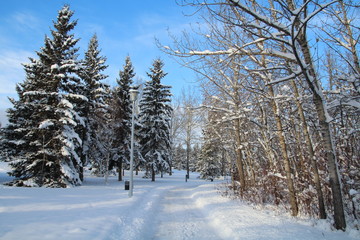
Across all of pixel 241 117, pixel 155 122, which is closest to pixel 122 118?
pixel 155 122

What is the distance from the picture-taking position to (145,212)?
7309 mm

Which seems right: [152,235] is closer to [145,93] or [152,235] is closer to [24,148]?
[24,148]

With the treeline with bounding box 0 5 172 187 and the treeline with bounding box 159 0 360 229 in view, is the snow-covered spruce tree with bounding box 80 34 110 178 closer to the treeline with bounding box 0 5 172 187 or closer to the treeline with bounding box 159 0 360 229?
the treeline with bounding box 0 5 172 187

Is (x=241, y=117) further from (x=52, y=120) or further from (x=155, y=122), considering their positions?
(x=155, y=122)

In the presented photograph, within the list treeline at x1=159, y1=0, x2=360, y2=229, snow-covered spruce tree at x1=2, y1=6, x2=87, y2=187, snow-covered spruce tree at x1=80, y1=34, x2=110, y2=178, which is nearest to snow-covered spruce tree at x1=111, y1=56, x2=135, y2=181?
snow-covered spruce tree at x1=80, y1=34, x2=110, y2=178

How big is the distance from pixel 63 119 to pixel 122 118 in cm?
930

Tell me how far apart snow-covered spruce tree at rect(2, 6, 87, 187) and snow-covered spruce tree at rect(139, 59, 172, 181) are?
33.1 feet

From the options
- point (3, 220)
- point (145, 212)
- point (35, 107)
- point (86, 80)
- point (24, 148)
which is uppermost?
point (86, 80)

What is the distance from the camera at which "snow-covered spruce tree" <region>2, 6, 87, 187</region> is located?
13664mm

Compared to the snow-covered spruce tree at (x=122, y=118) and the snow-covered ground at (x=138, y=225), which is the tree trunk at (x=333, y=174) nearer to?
the snow-covered ground at (x=138, y=225)

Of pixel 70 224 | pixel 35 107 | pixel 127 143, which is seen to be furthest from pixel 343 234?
pixel 127 143

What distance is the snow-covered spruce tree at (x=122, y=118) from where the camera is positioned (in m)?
22.1

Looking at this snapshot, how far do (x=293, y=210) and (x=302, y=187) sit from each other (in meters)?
1.40

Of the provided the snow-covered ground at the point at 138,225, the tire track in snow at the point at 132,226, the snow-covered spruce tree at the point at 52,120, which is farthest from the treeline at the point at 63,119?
the tire track in snow at the point at 132,226
